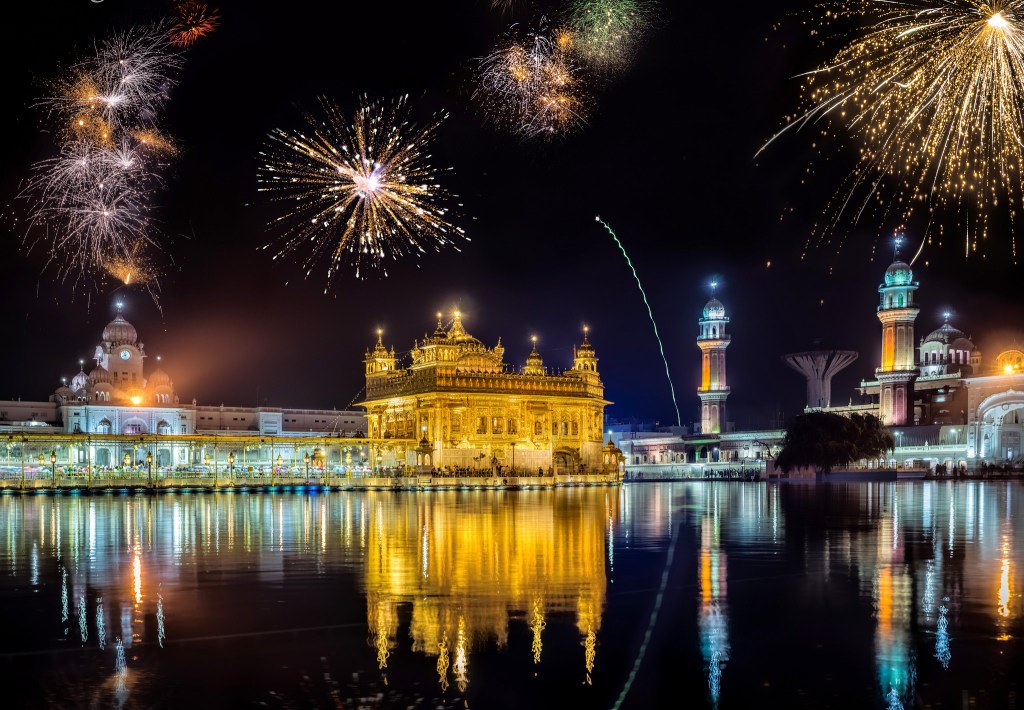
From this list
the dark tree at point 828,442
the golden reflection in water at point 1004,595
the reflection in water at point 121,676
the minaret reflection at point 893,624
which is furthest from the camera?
the dark tree at point 828,442

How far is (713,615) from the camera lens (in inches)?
523

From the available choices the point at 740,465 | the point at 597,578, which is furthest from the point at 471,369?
the point at 597,578

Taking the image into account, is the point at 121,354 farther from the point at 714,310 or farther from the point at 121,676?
the point at 121,676

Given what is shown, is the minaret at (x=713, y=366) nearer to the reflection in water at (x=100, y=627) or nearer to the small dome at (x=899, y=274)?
the small dome at (x=899, y=274)

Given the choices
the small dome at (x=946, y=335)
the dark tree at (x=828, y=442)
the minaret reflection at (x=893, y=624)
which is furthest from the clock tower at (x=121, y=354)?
the minaret reflection at (x=893, y=624)

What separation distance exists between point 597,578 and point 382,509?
2188 centimetres

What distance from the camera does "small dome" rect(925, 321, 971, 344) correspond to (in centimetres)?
11562

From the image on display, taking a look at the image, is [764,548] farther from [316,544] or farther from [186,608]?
[186,608]

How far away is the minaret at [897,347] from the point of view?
4021 inches

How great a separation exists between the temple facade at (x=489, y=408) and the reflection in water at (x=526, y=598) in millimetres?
45914

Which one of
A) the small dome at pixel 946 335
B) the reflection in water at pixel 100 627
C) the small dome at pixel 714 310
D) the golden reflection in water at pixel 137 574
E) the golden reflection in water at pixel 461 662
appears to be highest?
the small dome at pixel 714 310

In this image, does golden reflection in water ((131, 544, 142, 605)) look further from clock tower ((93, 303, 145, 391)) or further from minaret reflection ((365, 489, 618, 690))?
clock tower ((93, 303, 145, 391))

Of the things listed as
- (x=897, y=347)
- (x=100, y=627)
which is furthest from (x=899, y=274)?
(x=100, y=627)

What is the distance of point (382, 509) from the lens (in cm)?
3750
